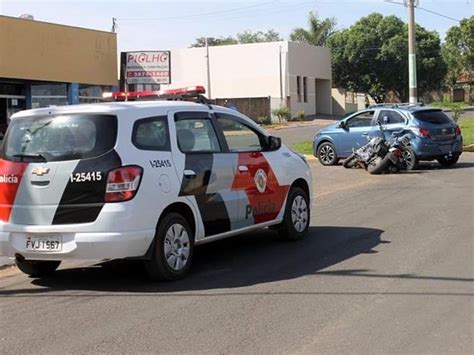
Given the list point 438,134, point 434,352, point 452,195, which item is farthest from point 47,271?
point 438,134

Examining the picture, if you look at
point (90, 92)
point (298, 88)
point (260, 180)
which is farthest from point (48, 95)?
point (298, 88)

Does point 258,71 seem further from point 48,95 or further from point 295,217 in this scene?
point 295,217

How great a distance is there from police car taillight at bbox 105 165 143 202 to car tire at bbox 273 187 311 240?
112 inches

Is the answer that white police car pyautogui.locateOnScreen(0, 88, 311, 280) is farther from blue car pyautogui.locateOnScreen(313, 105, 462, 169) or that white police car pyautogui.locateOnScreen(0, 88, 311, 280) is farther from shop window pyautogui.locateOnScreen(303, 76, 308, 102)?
shop window pyautogui.locateOnScreen(303, 76, 308, 102)

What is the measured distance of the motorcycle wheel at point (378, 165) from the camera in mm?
16797

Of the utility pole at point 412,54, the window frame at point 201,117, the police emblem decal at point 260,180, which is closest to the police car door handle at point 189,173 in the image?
the window frame at point 201,117

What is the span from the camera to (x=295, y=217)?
897cm

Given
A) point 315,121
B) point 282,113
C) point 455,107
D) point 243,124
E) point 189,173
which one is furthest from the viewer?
point 315,121

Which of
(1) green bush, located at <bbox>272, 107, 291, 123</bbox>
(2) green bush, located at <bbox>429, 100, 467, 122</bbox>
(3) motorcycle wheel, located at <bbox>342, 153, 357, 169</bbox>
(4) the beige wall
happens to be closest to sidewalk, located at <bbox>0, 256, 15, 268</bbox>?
(3) motorcycle wheel, located at <bbox>342, 153, 357, 169</bbox>

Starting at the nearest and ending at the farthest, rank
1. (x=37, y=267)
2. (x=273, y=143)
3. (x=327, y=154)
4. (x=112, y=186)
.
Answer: (x=112, y=186)
(x=37, y=267)
(x=273, y=143)
(x=327, y=154)

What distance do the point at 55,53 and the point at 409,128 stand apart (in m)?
→ 13.9

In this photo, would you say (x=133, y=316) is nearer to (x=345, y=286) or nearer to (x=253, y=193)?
(x=345, y=286)

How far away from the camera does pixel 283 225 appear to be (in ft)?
28.8

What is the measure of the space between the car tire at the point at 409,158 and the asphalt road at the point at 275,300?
298 inches
